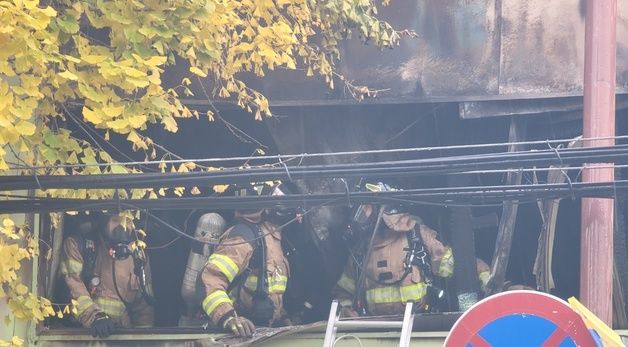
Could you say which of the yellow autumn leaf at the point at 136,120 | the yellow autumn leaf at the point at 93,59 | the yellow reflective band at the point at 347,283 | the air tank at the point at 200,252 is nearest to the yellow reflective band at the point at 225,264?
the air tank at the point at 200,252

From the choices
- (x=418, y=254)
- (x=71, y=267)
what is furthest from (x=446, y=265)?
(x=71, y=267)

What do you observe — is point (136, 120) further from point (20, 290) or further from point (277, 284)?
point (277, 284)

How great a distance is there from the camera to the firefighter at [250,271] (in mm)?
8500

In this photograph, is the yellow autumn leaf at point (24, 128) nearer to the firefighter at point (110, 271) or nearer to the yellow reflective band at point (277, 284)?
the firefighter at point (110, 271)

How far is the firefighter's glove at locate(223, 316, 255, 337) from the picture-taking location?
8289 mm

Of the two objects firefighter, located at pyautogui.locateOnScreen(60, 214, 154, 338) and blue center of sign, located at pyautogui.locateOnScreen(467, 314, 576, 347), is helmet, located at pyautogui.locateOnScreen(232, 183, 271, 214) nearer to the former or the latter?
firefighter, located at pyautogui.locateOnScreen(60, 214, 154, 338)

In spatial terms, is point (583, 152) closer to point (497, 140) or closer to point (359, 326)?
point (359, 326)

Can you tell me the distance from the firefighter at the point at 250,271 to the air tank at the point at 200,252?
0.18 m

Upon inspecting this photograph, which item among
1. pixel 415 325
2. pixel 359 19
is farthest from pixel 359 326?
pixel 359 19

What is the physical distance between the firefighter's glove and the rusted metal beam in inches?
97.1

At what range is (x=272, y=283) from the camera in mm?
8766

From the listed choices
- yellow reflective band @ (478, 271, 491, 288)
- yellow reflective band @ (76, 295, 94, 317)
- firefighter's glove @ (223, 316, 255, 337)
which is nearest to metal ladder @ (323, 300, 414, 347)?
firefighter's glove @ (223, 316, 255, 337)

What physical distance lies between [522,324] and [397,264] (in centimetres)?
395

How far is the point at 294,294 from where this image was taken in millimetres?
9500
